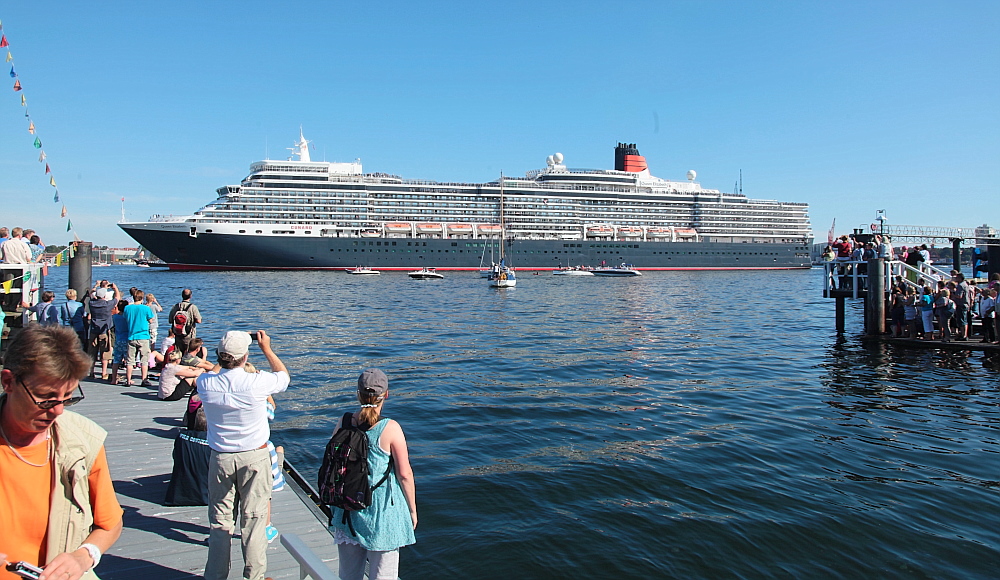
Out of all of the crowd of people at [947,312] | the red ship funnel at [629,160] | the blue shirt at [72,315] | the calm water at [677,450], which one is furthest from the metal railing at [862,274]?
the red ship funnel at [629,160]

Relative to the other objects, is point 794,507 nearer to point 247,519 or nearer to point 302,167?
point 247,519

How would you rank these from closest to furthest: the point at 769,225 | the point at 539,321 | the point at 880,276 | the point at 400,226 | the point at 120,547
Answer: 1. the point at 120,547
2. the point at 880,276
3. the point at 539,321
4. the point at 400,226
5. the point at 769,225

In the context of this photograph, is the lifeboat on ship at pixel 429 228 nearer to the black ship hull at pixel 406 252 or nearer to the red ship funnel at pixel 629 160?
the black ship hull at pixel 406 252

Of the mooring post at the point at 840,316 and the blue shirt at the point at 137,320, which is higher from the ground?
the blue shirt at the point at 137,320

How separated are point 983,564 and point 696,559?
2477 mm

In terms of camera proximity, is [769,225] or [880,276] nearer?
[880,276]

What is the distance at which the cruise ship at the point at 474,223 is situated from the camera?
65.8m

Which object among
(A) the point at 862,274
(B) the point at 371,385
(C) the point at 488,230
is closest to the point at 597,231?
(C) the point at 488,230

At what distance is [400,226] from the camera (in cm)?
7256

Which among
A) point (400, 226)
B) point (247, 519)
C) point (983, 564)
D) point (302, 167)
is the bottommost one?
point (983, 564)

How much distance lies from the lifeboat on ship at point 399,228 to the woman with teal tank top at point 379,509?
7000 centimetres

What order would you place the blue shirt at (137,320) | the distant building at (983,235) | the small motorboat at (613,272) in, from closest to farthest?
the blue shirt at (137,320) < the distant building at (983,235) < the small motorboat at (613,272)

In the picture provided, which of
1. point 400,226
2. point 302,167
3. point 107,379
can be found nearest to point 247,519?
point 107,379

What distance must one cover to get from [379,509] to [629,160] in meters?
92.0
